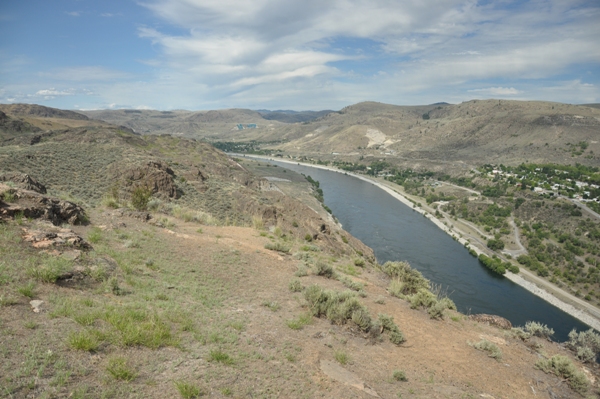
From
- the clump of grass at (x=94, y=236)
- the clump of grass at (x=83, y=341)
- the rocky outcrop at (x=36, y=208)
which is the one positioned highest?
the rocky outcrop at (x=36, y=208)

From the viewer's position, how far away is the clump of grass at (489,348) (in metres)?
8.28

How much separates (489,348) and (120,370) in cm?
885

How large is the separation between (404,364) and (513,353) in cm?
426

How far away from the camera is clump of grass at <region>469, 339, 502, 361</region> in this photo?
8281mm

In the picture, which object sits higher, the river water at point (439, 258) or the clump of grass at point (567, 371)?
the clump of grass at point (567, 371)

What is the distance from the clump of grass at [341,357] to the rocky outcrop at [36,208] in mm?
9007

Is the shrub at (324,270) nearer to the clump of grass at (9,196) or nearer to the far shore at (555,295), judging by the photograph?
the clump of grass at (9,196)

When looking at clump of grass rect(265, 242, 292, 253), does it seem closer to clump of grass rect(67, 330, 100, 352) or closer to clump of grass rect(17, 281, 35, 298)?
clump of grass rect(17, 281, 35, 298)

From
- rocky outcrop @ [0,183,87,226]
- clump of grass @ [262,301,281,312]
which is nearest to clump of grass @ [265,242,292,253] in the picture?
clump of grass @ [262,301,281,312]

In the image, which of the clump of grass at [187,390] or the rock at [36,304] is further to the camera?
the rock at [36,304]

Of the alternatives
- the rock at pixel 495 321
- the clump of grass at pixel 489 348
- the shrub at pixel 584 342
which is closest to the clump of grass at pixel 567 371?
the clump of grass at pixel 489 348

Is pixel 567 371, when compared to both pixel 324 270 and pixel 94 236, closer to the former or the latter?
pixel 324 270

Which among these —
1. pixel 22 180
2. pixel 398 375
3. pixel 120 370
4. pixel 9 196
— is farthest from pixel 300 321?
pixel 22 180

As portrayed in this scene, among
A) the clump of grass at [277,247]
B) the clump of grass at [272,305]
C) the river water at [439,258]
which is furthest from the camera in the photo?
the river water at [439,258]
